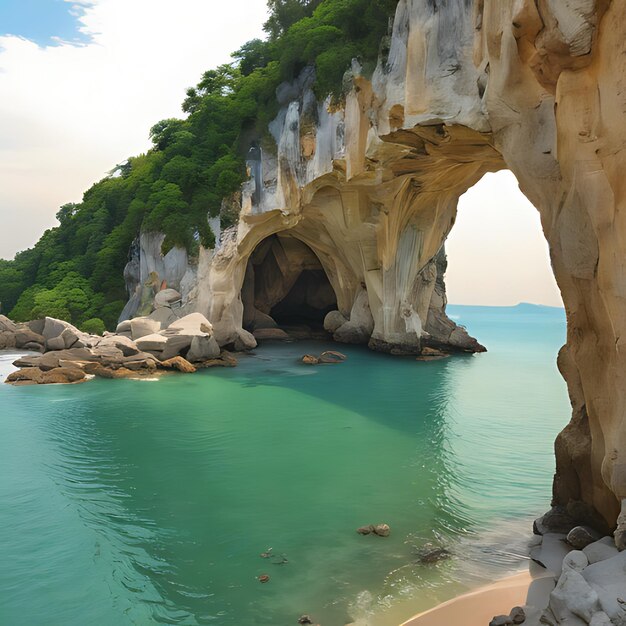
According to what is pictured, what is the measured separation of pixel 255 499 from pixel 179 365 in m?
11.9

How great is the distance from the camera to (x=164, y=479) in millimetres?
8742

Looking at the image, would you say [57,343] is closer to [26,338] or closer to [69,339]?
[69,339]

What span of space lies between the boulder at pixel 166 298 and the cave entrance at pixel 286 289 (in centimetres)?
589

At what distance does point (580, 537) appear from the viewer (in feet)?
19.5

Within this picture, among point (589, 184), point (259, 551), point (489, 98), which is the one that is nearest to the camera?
point (589, 184)

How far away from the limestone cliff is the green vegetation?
1.12m

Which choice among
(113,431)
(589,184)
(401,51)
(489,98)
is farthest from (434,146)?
(113,431)

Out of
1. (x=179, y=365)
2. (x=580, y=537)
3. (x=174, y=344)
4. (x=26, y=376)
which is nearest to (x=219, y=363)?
(x=179, y=365)

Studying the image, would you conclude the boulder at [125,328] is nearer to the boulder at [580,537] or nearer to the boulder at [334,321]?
the boulder at [334,321]

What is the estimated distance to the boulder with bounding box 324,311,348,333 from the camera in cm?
2792

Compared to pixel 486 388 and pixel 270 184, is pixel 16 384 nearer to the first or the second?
pixel 270 184

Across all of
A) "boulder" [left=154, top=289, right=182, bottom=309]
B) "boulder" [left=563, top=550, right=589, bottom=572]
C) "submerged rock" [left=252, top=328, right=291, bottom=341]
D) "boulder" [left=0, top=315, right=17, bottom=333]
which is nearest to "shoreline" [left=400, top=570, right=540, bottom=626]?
"boulder" [left=563, top=550, right=589, bottom=572]

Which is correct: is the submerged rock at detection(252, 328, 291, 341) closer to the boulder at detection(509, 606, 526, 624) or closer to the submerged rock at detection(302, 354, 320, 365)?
the submerged rock at detection(302, 354, 320, 365)

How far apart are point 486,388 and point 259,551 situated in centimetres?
1224
